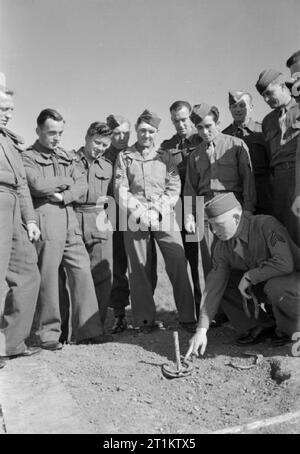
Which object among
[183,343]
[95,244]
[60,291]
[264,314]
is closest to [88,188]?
[95,244]

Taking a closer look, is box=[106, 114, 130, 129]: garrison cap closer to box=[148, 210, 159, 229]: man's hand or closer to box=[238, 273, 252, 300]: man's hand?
box=[148, 210, 159, 229]: man's hand

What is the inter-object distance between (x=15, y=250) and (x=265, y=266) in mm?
2126

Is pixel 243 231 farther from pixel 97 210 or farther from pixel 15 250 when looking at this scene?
pixel 15 250

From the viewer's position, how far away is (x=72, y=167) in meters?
4.71

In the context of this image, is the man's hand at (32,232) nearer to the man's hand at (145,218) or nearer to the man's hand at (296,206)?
the man's hand at (145,218)

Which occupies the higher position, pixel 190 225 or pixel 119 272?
Result: pixel 190 225

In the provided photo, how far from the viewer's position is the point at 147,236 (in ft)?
15.9

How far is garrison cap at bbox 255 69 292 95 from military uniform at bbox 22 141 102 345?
6.41ft

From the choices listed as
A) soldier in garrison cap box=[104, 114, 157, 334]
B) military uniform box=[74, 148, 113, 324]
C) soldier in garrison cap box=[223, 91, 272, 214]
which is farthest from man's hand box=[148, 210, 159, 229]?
soldier in garrison cap box=[223, 91, 272, 214]

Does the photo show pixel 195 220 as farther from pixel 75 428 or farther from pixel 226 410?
pixel 75 428

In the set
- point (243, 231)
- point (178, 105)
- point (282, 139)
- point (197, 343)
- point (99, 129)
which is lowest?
point (197, 343)

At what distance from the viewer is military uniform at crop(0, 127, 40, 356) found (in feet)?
13.2

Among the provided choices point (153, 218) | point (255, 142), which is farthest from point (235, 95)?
point (153, 218)

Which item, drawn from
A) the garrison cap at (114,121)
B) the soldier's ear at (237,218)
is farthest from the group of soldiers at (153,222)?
the garrison cap at (114,121)
